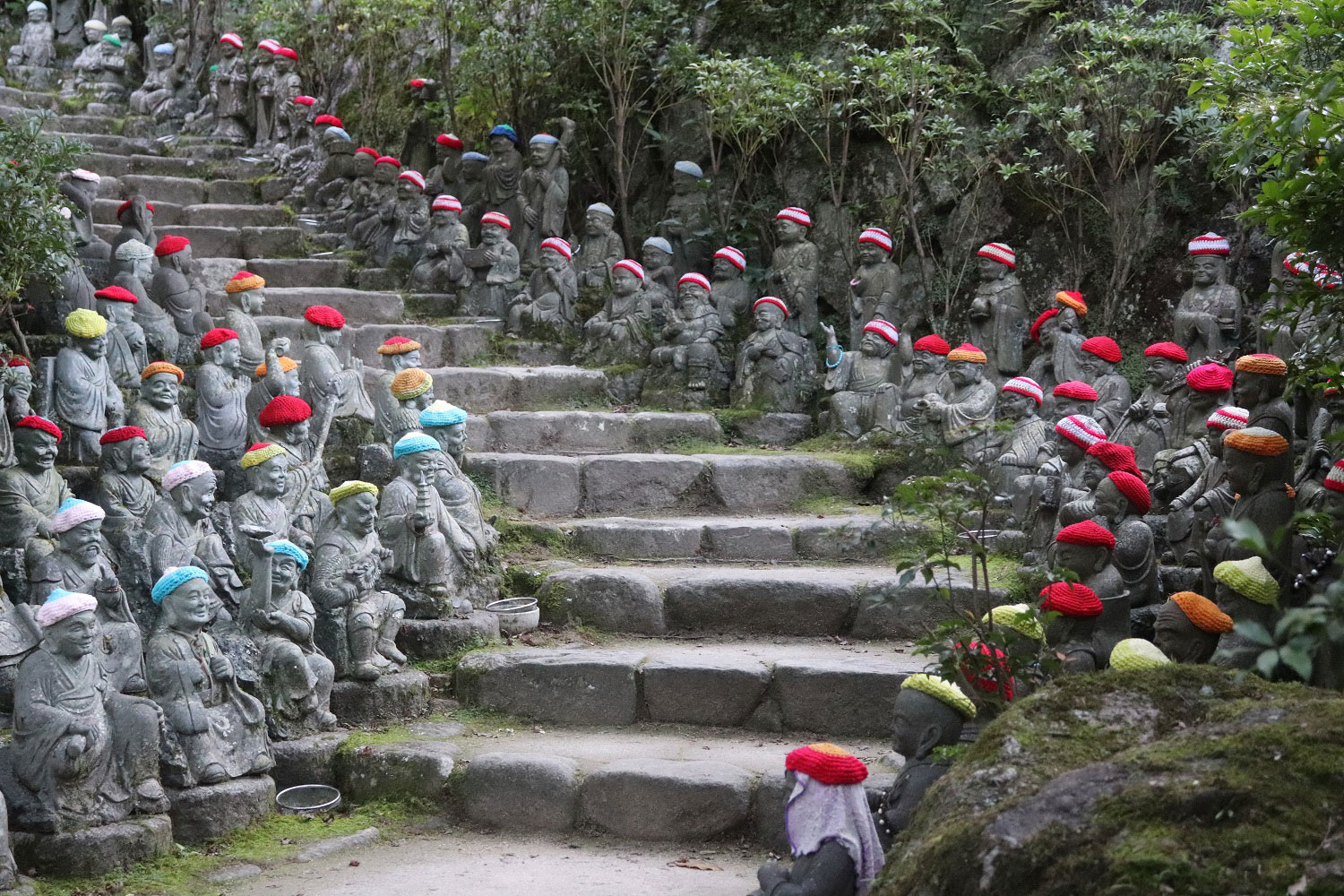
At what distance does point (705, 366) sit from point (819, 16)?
14.9 ft

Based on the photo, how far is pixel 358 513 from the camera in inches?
303

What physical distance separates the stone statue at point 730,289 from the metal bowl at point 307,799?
6.76 m

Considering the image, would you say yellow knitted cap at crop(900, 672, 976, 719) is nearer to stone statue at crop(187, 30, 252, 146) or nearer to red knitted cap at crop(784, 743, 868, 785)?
red knitted cap at crop(784, 743, 868, 785)

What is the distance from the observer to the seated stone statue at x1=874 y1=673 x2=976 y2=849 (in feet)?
16.8

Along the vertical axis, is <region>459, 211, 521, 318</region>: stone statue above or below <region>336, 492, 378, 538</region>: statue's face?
above

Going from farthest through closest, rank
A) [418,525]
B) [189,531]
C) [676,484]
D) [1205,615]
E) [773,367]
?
1. [773,367]
2. [676,484]
3. [418,525]
4. [189,531]
5. [1205,615]

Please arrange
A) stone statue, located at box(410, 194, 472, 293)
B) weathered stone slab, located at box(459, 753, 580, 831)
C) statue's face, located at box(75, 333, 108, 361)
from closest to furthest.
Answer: weathered stone slab, located at box(459, 753, 580, 831), statue's face, located at box(75, 333, 108, 361), stone statue, located at box(410, 194, 472, 293)

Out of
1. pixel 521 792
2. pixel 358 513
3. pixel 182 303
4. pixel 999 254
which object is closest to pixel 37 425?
pixel 358 513

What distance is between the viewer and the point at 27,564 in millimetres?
7164

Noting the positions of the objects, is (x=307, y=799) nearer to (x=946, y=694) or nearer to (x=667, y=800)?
(x=667, y=800)

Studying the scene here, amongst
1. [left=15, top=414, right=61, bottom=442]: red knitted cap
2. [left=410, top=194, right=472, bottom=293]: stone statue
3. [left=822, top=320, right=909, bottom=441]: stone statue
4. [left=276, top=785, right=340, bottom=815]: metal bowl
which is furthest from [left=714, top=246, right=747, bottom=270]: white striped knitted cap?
[left=276, top=785, right=340, bottom=815]: metal bowl

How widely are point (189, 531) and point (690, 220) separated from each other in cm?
754

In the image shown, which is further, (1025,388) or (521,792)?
(1025,388)

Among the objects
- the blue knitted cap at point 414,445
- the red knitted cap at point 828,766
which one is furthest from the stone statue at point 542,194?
the red knitted cap at point 828,766
